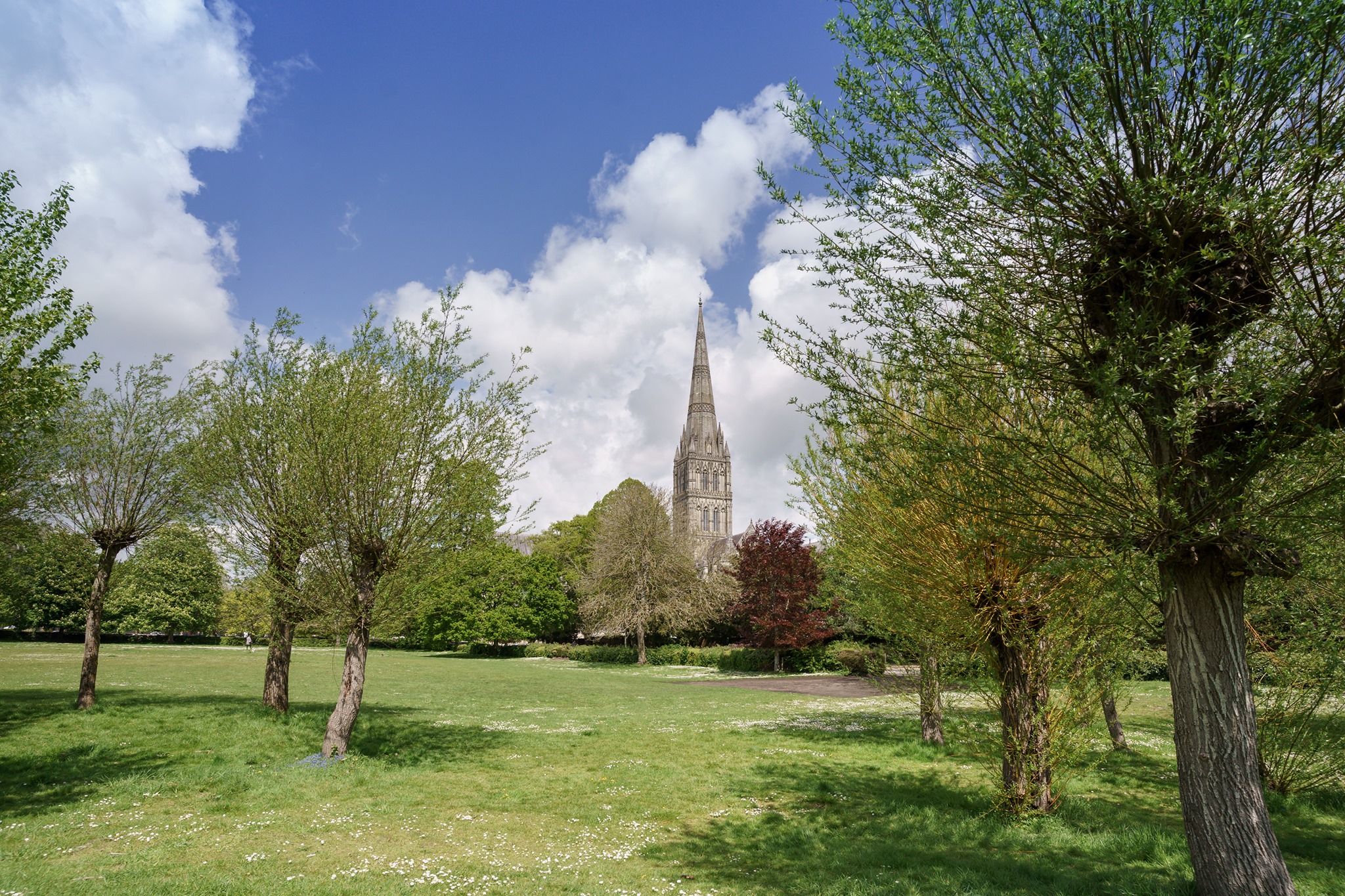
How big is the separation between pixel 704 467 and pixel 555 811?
11535cm

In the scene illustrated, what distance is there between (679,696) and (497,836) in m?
18.9

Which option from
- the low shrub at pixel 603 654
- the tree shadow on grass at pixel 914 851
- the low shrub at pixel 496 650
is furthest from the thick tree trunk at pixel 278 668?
the low shrub at pixel 496 650

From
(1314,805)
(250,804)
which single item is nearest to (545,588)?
(250,804)

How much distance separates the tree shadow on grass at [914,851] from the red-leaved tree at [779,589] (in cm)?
2443

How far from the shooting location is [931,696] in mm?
14695

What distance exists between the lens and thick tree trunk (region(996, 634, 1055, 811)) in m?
9.15

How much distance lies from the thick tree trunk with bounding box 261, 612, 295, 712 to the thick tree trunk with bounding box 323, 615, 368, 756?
4.97 metres

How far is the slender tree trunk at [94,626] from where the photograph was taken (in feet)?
53.9

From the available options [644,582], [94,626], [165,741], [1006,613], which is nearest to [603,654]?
[644,582]

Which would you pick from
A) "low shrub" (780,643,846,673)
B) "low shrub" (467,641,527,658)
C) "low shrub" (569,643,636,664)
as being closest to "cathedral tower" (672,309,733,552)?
"low shrub" (467,641,527,658)

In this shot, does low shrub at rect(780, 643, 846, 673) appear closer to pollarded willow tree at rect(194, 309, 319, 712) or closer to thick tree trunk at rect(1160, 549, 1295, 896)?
pollarded willow tree at rect(194, 309, 319, 712)

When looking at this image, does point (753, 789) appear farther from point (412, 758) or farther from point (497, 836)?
point (412, 758)

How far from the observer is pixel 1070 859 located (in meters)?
7.91

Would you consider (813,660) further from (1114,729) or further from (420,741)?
(420,741)
